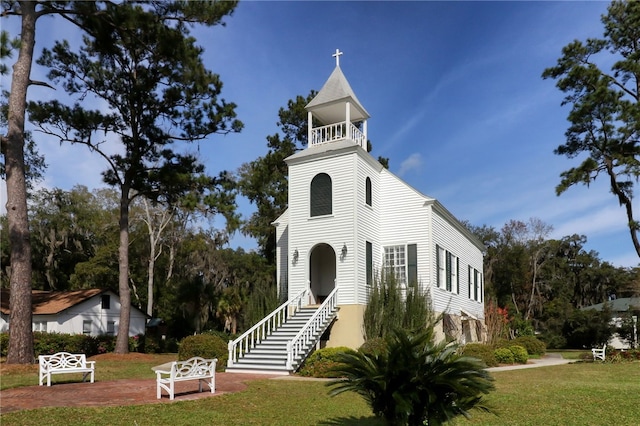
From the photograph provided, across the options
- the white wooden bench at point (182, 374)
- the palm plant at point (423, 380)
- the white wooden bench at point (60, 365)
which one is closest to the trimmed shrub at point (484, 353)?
the white wooden bench at point (182, 374)

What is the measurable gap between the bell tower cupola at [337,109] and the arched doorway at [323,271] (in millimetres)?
4633

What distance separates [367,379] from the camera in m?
5.59

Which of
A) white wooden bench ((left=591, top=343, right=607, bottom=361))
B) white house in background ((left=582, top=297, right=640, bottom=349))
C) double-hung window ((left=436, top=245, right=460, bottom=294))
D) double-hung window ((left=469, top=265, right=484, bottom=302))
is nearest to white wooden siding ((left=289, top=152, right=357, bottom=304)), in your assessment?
double-hung window ((left=436, top=245, right=460, bottom=294))

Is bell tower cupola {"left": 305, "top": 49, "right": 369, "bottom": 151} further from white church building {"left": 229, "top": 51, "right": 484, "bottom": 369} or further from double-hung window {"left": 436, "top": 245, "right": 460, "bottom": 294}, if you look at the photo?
double-hung window {"left": 436, "top": 245, "right": 460, "bottom": 294}

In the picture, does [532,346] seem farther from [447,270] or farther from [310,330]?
[310,330]

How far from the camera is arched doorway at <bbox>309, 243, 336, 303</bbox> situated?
2231 cm

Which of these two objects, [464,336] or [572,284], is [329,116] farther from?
[572,284]

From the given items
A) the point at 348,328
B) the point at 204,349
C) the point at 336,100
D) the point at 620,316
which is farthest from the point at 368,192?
the point at 620,316

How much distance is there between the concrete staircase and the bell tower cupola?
7.51 m

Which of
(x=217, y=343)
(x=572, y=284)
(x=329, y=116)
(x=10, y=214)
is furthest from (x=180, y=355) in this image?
(x=572, y=284)

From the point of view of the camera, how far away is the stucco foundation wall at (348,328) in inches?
735

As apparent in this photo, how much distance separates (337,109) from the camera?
22.4 meters

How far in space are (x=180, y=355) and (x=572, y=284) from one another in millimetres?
51372

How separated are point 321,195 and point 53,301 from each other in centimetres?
2228
